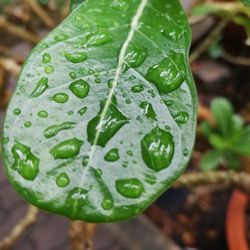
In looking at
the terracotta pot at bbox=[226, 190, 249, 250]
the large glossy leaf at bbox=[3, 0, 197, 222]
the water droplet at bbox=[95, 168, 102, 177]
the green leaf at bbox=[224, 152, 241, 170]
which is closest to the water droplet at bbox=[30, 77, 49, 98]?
the large glossy leaf at bbox=[3, 0, 197, 222]

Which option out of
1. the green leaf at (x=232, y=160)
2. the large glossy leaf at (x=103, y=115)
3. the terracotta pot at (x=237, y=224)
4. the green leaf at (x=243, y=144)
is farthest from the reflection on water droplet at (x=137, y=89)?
the terracotta pot at (x=237, y=224)

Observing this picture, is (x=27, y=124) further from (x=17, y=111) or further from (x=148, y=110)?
(x=148, y=110)

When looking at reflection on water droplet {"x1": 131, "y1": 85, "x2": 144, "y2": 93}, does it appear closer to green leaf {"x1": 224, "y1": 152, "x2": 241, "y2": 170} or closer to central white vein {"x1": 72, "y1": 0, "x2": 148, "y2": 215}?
central white vein {"x1": 72, "y1": 0, "x2": 148, "y2": 215}

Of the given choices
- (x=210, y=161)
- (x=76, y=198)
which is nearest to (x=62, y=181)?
(x=76, y=198)

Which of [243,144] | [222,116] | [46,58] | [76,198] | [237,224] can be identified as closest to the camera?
[76,198]

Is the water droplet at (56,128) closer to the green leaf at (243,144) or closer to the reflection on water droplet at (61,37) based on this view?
the reflection on water droplet at (61,37)

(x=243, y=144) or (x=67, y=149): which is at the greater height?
(x=67, y=149)

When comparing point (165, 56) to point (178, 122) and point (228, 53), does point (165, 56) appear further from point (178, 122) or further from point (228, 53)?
point (228, 53)
